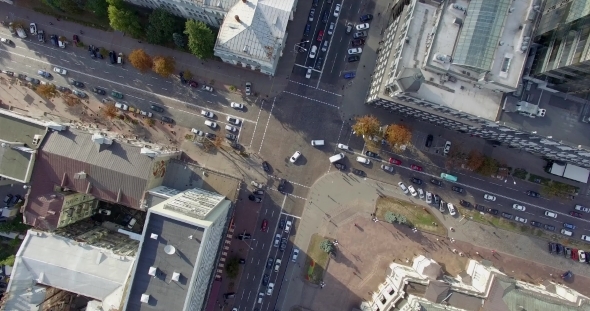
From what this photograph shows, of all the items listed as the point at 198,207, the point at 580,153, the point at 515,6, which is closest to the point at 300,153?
the point at 198,207

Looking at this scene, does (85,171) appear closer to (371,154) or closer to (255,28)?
(255,28)

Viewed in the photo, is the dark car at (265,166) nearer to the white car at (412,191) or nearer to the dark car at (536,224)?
the white car at (412,191)

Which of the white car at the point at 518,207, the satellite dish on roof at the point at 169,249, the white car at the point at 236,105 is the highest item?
the white car at the point at 236,105

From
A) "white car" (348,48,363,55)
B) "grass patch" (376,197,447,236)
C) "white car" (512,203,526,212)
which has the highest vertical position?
"white car" (348,48,363,55)

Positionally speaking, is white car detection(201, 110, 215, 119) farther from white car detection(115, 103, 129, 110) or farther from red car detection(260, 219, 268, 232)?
red car detection(260, 219, 268, 232)

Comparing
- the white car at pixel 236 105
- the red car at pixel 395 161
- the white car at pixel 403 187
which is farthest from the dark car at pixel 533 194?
the white car at pixel 236 105

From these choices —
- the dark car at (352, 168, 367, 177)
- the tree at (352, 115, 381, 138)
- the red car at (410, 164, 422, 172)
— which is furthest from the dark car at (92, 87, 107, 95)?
the red car at (410, 164, 422, 172)
